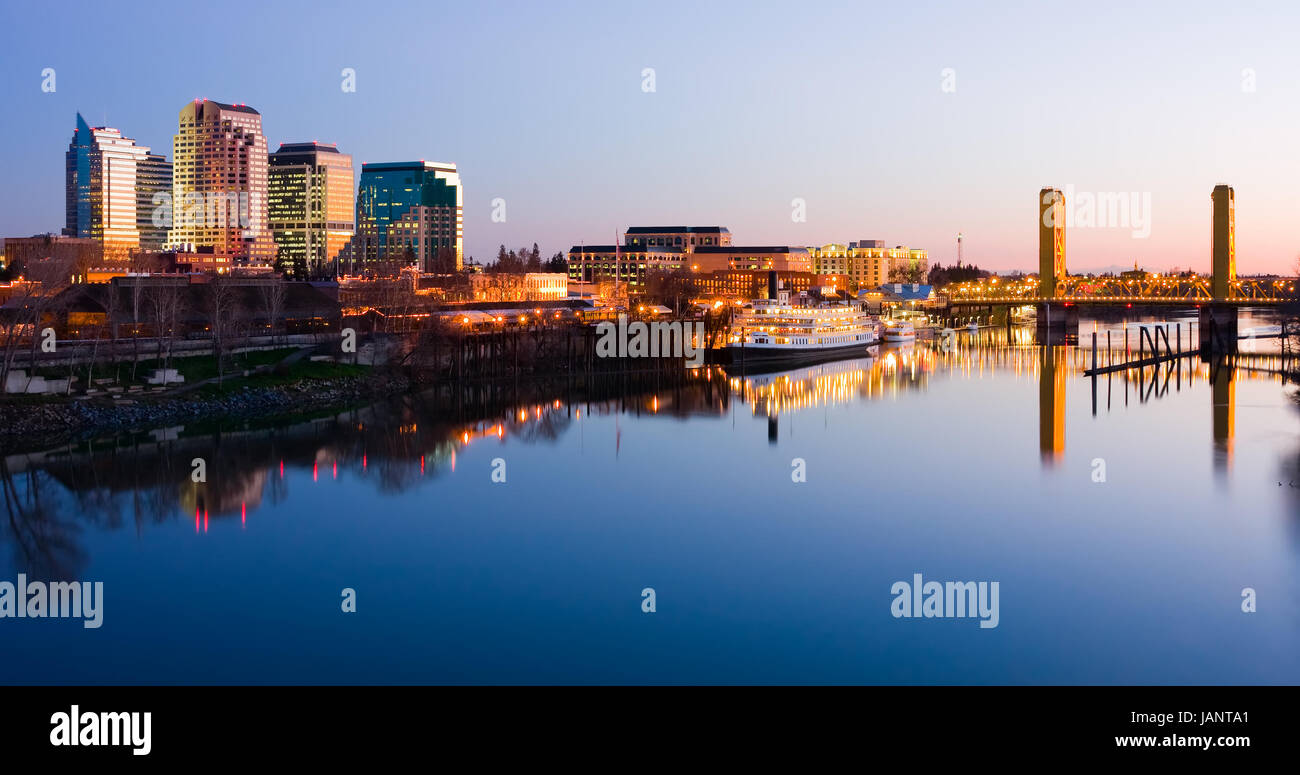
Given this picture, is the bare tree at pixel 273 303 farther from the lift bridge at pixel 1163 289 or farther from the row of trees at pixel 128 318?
the lift bridge at pixel 1163 289

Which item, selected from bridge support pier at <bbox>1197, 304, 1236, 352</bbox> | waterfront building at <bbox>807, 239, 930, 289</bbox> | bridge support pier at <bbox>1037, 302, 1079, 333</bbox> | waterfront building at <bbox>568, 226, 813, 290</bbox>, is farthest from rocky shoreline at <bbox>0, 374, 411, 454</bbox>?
waterfront building at <bbox>807, 239, 930, 289</bbox>

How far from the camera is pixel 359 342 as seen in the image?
47.8 m

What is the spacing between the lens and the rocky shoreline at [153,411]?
3198 cm

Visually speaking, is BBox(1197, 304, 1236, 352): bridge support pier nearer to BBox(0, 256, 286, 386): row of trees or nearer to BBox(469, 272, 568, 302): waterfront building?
BBox(0, 256, 286, 386): row of trees

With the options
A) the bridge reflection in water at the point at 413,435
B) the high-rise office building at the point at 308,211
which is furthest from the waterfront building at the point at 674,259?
the bridge reflection in water at the point at 413,435

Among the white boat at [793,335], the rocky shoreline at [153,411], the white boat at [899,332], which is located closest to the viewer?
the rocky shoreline at [153,411]

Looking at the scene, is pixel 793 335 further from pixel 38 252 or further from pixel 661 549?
pixel 38 252

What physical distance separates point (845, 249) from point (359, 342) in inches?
6058

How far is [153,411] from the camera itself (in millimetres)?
35531

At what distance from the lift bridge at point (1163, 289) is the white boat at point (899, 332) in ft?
40.5

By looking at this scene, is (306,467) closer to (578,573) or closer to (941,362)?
(578,573)
